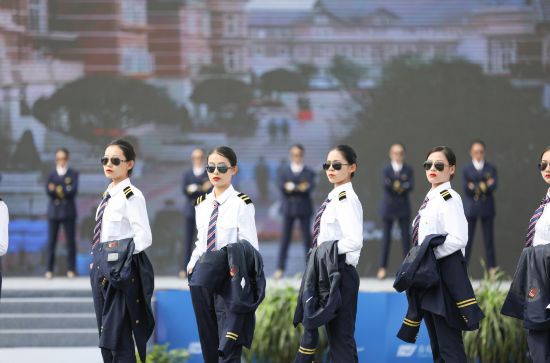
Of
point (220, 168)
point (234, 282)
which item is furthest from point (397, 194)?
point (234, 282)

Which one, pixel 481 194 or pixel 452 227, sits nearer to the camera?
pixel 452 227

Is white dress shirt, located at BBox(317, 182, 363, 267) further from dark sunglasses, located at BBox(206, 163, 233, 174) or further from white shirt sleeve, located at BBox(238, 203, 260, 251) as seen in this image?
dark sunglasses, located at BBox(206, 163, 233, 174)

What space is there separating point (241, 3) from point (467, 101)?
3231 millimetres

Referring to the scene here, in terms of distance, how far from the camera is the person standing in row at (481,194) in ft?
35.1

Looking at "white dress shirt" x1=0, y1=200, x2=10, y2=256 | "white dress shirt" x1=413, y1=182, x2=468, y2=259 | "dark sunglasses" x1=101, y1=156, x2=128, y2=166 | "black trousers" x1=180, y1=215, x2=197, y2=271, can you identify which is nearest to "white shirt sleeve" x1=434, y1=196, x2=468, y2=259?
"white dress shirt" x1=413, y1=182, x2=468, y2=259

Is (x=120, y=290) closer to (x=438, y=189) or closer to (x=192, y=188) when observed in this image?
(x=438, y=189)

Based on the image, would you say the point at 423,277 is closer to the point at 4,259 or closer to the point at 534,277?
the point at 534,277

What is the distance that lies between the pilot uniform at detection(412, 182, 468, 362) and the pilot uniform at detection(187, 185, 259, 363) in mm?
1257

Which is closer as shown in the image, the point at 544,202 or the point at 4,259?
the point at 544,202

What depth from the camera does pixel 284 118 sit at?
1249cm

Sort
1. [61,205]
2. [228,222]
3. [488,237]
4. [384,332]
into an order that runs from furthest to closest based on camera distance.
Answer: [61,205], [488,237], [384,332], [228,222]

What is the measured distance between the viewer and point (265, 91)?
12.5 meters

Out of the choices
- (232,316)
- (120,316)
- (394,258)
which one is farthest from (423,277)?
(394,258)

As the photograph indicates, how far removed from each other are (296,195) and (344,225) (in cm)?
426
